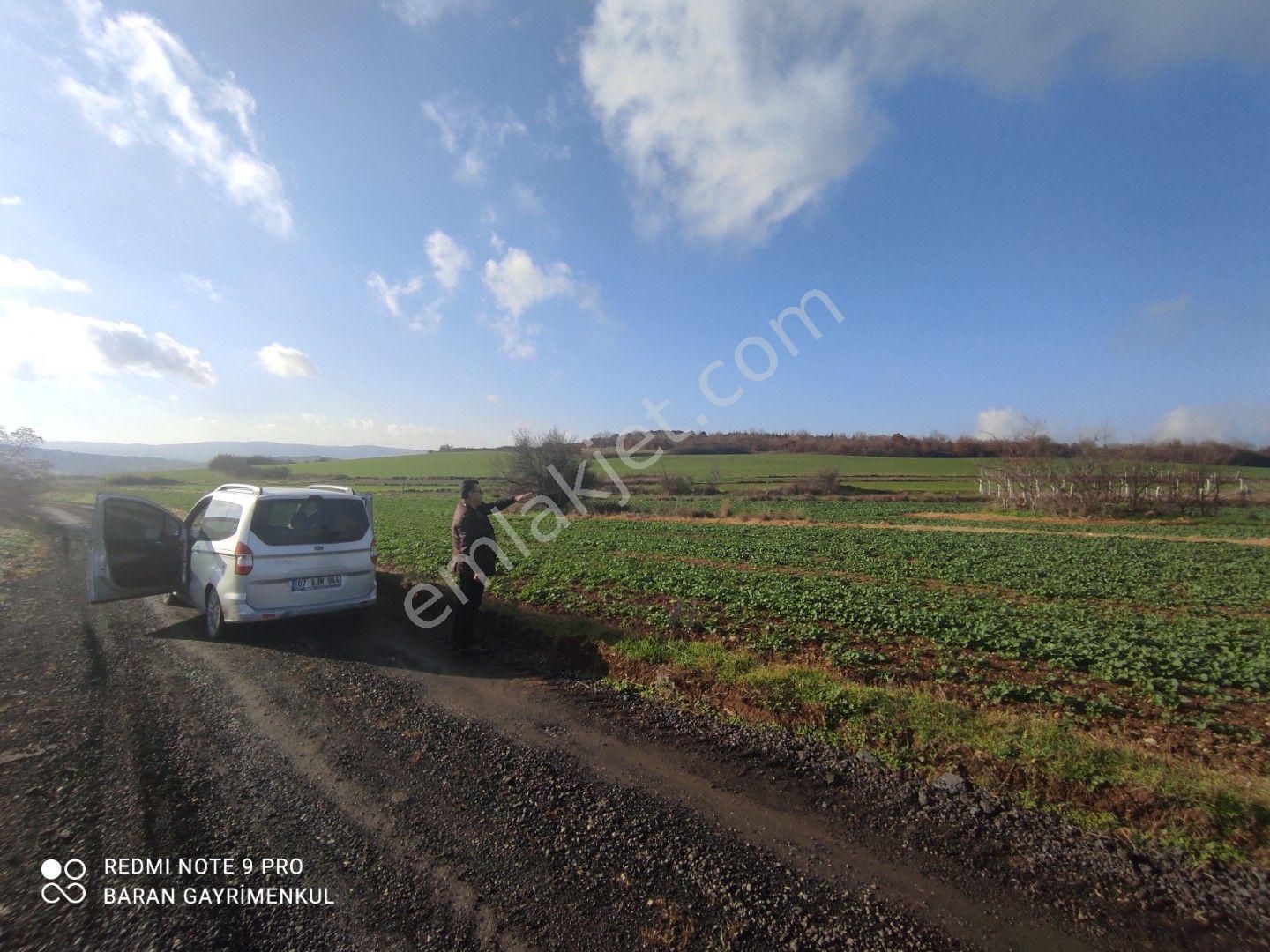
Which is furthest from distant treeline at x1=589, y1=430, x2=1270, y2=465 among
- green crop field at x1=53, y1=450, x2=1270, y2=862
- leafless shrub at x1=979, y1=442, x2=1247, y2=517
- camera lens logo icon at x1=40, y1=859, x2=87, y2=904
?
camera lens logo icon at x1=40, y1=859, x2=87, y2=904

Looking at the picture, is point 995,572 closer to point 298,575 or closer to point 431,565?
point 431,565

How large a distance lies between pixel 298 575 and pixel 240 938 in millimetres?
5416

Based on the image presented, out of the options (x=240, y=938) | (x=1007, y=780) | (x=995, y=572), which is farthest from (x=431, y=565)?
(x=995, y=572)

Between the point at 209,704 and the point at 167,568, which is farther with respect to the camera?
the point at 167,568

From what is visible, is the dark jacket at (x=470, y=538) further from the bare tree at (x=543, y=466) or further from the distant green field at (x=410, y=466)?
the distant green field at (x=410, y=466)

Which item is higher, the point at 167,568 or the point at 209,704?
the point at 167,568

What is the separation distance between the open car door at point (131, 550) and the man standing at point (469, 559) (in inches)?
184

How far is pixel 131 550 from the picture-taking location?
8.24 metres

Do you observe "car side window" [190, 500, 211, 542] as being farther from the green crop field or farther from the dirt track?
the green crop field

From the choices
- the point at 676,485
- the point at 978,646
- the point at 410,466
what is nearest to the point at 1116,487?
the point at 676,485

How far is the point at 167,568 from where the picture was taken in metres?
8.43

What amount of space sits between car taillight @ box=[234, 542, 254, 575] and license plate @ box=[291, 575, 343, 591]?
53cm

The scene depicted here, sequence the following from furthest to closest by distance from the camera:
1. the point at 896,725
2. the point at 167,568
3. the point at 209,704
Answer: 1. the point at 167,568
2. the point at 209,704
3. the point at 896,725

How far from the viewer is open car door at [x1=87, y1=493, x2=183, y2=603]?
7633mm
